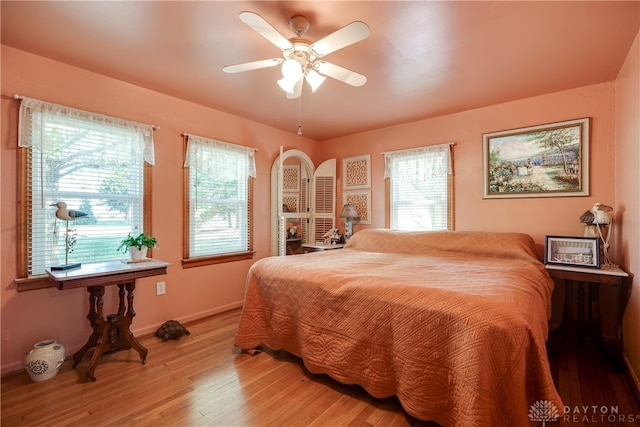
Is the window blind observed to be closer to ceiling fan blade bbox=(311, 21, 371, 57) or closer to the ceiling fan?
the ceiling fan

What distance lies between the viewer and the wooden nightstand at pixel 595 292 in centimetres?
219

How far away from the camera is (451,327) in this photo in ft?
4.71

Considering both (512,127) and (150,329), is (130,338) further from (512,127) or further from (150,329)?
(512,127)

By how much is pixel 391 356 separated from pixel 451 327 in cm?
43

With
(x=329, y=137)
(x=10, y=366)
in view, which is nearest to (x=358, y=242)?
(x=329, y=137)

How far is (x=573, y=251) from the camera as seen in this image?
2533 millimetres

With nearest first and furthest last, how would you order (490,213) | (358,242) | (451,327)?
(451,327)
(490,213)
(358,242)

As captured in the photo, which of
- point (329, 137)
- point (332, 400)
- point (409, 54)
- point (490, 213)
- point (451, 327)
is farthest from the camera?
point (329, 137)

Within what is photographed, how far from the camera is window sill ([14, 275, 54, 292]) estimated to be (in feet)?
7.14

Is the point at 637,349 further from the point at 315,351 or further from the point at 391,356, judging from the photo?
the point at 315,351

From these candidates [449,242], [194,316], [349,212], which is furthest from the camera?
[349,212]

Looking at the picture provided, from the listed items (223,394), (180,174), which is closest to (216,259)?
(180,174)

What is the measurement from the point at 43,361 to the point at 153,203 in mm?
1460

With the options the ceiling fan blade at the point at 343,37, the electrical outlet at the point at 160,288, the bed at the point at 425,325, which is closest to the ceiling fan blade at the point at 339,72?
the ceiling fan blade at the point at 343,37
